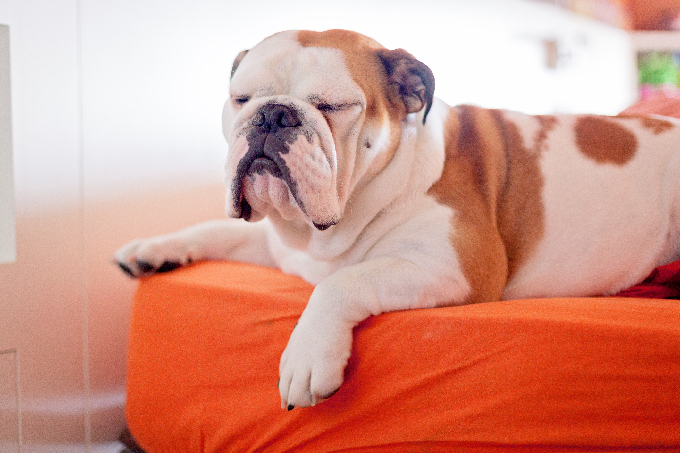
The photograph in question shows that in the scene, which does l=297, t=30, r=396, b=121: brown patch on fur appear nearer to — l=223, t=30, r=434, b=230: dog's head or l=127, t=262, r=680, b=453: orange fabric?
l=223, t=30, r=434, b=230: dog's head

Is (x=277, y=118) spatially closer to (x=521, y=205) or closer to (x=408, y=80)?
(x=408, y=80)

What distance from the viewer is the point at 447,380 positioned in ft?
2.97

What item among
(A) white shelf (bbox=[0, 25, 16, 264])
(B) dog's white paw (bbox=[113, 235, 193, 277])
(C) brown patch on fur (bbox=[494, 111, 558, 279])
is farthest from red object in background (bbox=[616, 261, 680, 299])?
(A) white shelf (bbox=[0, 25, 16, 264])

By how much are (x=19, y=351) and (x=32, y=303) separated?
13 centimetres

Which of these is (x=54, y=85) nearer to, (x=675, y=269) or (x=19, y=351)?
(x=19, y=351)

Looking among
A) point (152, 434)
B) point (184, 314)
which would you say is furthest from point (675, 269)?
point (152, 434)

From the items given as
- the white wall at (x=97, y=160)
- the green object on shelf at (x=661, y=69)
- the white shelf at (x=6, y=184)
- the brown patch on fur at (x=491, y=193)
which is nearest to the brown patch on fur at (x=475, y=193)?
the brown patch on fur at (x=491, y=193)

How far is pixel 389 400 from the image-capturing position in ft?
3.06

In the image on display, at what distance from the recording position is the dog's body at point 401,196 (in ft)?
3.40

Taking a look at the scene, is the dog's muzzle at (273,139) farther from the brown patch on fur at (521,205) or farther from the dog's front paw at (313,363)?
the brown patch on fur at (521,205)

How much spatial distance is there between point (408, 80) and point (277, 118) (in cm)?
32

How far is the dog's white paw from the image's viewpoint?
1.45 metres

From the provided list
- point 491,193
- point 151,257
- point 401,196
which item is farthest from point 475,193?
point 151,257

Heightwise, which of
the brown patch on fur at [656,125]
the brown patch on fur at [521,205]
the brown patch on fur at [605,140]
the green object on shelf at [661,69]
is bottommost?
the brown patch on fur at [521,205]
